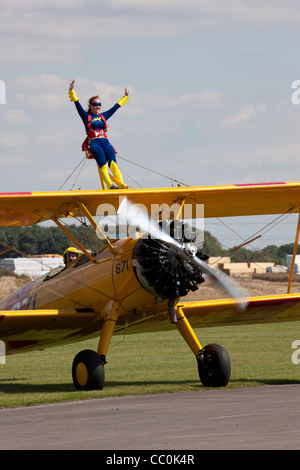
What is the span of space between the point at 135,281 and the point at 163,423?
12.7ft

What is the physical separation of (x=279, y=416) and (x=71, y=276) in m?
5.82

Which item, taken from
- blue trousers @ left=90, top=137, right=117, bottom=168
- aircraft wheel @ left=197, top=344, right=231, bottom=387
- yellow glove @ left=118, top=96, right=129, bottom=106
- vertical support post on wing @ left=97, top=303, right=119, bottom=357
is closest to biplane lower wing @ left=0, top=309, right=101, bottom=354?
vertical support post on wing @ left=97, top=303, right=119, bottom=357

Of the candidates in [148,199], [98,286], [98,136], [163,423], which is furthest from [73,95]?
[163,423]

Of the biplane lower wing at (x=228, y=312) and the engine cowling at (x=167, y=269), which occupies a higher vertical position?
the engine cowling at (x=167, y=269)

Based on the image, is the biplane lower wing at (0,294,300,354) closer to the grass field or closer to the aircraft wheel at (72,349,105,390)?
the grass field

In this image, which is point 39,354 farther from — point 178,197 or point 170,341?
point 178,197

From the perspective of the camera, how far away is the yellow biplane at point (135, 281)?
38.9ft

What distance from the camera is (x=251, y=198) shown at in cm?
1409

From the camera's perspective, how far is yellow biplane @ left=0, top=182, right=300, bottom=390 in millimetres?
11844

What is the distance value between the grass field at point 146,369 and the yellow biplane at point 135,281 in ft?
2.05

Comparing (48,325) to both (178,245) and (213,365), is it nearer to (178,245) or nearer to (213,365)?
(213,365)

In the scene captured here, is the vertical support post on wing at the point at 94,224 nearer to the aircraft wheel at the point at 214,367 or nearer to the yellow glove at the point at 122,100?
the aircraft wheel at the point at 214,367

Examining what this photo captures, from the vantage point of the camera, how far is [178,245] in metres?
11.6

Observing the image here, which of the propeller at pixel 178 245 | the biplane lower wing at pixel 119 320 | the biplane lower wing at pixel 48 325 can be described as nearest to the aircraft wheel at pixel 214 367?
the propeller at pixel 178 245
